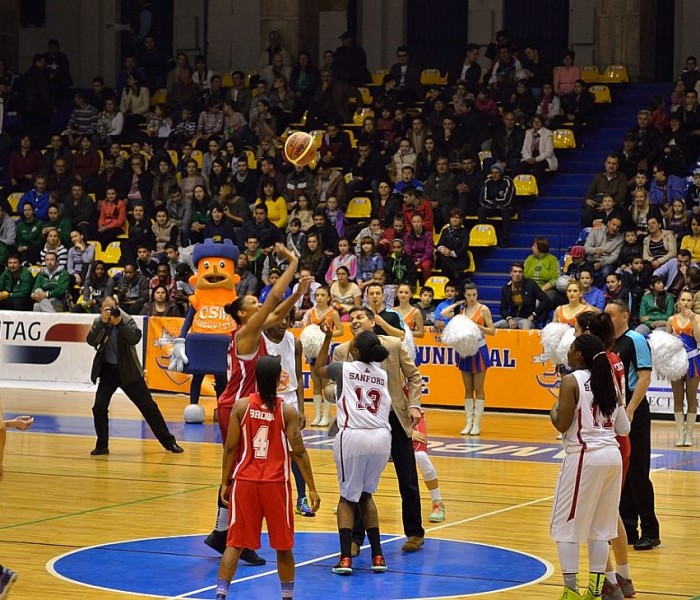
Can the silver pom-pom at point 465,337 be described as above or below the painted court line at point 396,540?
above

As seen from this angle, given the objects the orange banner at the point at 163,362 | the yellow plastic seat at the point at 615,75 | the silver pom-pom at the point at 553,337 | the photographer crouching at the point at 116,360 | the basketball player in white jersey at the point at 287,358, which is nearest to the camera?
the basketball player in white jersey at the point at 287,358

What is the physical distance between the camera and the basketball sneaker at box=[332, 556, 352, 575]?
10000 mm

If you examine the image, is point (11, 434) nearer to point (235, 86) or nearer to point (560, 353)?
point (560, 353)

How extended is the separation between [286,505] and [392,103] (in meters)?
19.7

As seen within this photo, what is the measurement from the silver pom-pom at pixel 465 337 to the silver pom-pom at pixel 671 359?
2.24 m

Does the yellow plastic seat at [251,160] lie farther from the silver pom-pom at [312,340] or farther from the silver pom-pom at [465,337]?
the silver pom-pom at [465,337]

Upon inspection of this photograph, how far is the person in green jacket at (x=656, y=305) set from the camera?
20188 mm

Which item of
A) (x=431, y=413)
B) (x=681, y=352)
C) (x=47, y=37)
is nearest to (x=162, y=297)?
(x=431, y=413)

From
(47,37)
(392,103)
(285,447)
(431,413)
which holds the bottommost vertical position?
(431,413)

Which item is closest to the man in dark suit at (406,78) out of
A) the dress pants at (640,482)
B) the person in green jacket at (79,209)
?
the person in green jacket at (79,209)

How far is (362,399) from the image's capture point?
9977 mm

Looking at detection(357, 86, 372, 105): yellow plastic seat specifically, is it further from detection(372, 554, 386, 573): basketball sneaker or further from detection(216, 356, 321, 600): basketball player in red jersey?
detection(216, 356, 321, 600): basketball player in red jersey

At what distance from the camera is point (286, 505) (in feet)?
28.2

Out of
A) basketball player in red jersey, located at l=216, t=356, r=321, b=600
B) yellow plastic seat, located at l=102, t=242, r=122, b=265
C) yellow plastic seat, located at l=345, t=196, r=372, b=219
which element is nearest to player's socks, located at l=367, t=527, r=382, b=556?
basketball player in red jersey, located at l=216, t=356, r=321, b=600
